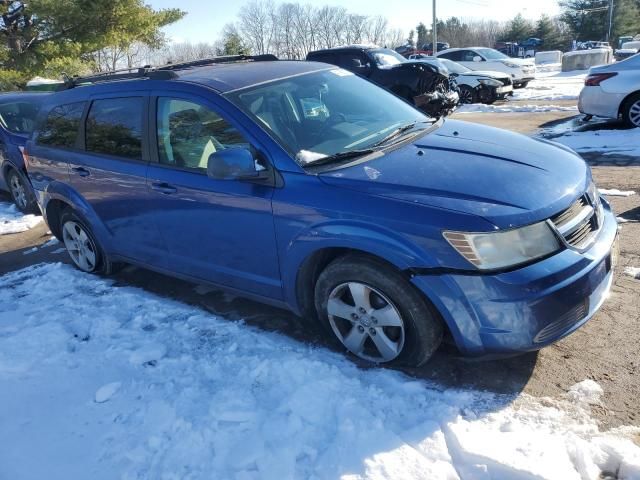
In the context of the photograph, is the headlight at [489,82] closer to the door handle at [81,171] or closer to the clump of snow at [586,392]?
the door handle at [81,171]

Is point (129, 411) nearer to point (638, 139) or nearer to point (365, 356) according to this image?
point (365, 356)

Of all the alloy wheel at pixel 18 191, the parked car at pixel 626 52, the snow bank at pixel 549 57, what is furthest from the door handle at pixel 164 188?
the snow bank at pixel 549 57

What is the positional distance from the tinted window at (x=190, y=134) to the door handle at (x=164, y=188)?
15cm

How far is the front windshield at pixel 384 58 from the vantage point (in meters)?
13.5

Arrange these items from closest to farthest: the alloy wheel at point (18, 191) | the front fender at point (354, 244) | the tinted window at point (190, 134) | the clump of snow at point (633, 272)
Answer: the front fender at point (354, 244) → the tinted window at point (190, 134) → the clump of snow at point (633, 272) → the alloy wheel at point (18, 191)

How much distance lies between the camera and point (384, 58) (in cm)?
1370

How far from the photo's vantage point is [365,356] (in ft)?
10.3

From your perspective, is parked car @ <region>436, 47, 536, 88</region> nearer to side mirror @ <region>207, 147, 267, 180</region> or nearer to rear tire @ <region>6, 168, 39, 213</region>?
rear tire @ <region>6, 168, 39, 213</region>

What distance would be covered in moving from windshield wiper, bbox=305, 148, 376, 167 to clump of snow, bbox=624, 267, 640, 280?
7.24 ft

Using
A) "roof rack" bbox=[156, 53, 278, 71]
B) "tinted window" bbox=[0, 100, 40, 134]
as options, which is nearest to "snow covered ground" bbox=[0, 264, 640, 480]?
"roof rack" bbox=[156, 53, 278, 71]

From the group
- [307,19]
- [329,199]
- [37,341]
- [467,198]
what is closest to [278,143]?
[329,199]

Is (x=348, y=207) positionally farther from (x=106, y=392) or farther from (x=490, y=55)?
(x=490, y=55)

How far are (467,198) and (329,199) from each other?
0.73 m

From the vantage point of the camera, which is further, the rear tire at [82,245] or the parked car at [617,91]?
the parked car at [617,91]
